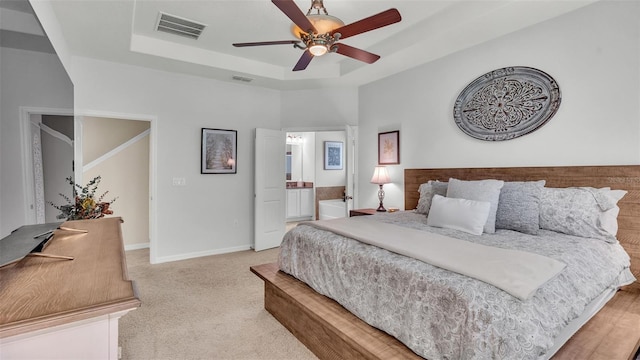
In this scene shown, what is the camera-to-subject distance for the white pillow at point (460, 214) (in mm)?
2379

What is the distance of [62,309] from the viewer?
2.59 feet

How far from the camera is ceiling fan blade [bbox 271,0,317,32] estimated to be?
189 centimetres

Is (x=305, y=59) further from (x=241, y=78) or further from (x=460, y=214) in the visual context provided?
(x=241, y=78)

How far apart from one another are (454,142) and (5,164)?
368 cm

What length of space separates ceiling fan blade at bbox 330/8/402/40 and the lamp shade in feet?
7.60

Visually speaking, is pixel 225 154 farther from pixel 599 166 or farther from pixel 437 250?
pixel 599 166

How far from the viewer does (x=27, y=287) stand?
3.08ft

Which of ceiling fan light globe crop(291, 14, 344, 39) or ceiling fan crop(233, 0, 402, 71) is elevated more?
ceiling fan light globe crop(291, 14, 344, 39)

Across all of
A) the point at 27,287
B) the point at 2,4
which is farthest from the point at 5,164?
the point at 2,4

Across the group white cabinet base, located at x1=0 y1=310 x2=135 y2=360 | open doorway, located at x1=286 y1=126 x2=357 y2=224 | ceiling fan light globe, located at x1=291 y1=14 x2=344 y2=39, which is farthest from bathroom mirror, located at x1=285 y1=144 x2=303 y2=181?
white cabinet base, located at x1=0 y1=310 x2=135 y2=360

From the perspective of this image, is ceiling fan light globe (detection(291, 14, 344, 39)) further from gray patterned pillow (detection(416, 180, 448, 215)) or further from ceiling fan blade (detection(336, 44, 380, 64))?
gray patterned pillow (detection(416, 180, 448, 215))

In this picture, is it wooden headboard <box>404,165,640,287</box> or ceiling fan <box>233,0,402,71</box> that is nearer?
ceiling fan <box>233,0,402,71</box>

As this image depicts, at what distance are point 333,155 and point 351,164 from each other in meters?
2.87

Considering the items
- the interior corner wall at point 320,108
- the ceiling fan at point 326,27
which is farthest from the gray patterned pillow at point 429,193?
the interior corner wall at point 320,108
